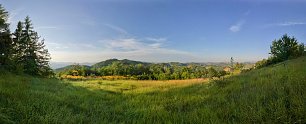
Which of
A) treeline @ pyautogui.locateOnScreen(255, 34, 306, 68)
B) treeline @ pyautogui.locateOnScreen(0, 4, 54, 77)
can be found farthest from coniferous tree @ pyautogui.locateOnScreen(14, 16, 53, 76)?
treeline @ pyautogui.locateOnScreen(255, 34, 306, 68)

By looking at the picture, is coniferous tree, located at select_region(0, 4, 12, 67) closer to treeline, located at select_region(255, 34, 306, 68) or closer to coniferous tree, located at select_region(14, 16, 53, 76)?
coniferous tree, located at select_region(14, 16, 53, 76)

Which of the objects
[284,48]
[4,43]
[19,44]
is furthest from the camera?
[284,48]

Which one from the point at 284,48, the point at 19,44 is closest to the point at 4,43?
the point at 19,44

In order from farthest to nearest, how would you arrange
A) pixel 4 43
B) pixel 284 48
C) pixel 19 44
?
pixel 284 48 → pixel 19 44 → pixel 4 43

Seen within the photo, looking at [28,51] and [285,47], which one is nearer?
[28,51]

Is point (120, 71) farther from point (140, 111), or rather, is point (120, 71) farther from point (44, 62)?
point (140, 111)

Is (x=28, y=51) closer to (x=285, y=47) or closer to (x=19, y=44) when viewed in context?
(x=19, y=44)

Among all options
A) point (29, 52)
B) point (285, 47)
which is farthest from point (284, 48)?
point (29, 52)

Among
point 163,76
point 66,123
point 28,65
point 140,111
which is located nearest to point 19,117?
point 66,123

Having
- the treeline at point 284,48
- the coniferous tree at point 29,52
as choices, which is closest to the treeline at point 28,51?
the coniferous tree at point 29,52

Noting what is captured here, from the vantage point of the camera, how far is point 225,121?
205 inches

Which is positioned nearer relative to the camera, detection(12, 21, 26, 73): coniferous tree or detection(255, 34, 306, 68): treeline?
detection(12, 21, 26, 73): coniferous tree

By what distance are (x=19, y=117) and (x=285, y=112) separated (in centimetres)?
503

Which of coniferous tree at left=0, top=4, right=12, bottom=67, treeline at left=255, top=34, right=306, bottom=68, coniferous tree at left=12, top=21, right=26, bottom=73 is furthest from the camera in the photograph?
treeline at left=255, top=34, right=306, bottom=68
